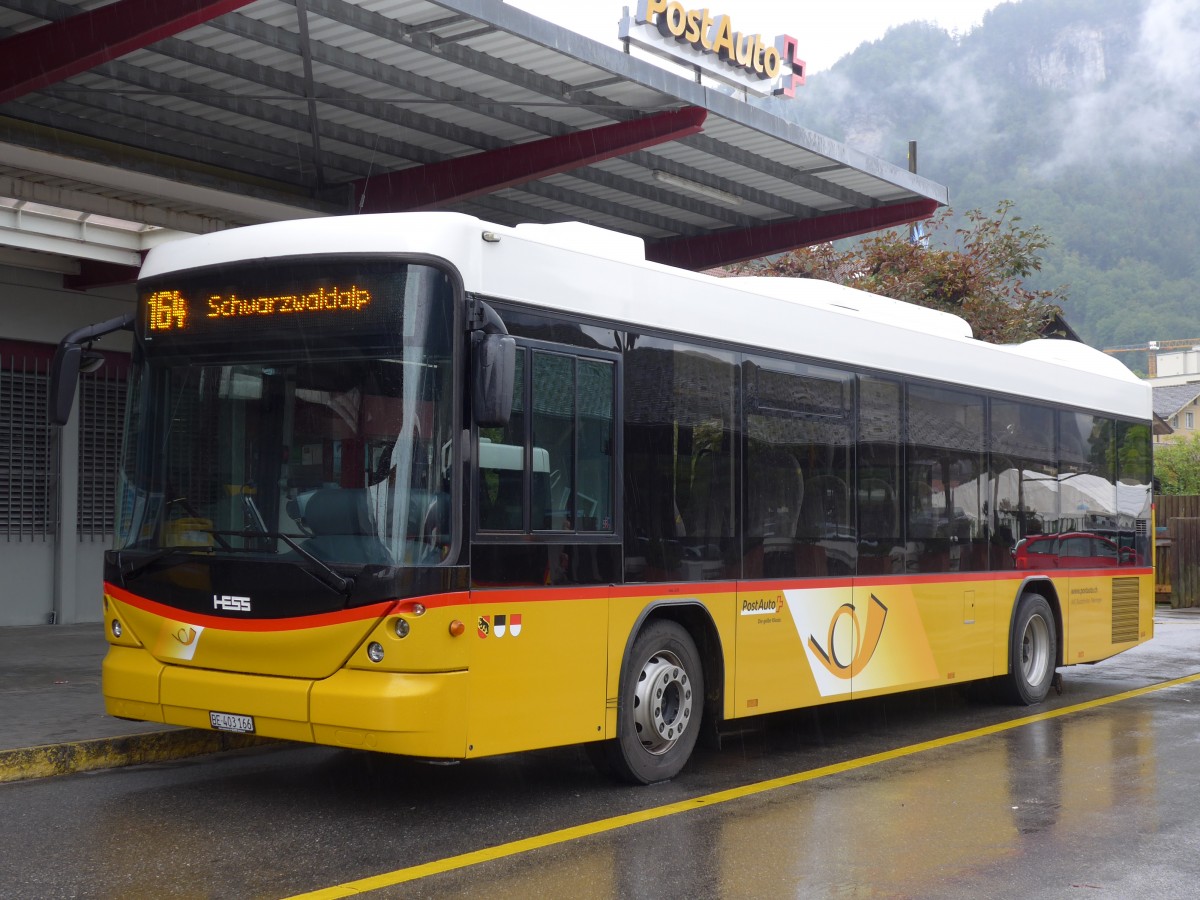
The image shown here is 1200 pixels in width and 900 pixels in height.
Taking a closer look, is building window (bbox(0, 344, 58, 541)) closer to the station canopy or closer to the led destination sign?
the station canopy

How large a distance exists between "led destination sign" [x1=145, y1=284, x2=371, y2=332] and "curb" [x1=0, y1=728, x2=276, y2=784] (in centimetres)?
258

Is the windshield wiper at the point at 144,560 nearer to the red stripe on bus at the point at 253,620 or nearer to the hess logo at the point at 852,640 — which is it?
the red stripe on bus at the point at 253,620

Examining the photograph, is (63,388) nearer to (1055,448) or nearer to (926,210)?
(1055,448)

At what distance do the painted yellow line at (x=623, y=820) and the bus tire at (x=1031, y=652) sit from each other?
595 millimetres

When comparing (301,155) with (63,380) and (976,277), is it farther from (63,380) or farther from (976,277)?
(976,277)

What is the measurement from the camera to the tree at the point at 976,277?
25.5 metres

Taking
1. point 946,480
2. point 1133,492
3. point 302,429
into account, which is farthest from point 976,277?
point 302,429

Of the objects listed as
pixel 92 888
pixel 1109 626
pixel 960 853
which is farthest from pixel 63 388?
pixel 1109 626

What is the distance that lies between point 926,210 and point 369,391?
11.8 m

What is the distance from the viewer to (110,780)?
844 cm

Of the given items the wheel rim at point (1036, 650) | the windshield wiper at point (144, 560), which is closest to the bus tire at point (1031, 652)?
the wheel rim at point (1036, 650)

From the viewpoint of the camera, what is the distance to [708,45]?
19484 mm

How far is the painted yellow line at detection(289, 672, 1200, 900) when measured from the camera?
6.15 metres

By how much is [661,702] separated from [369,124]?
25.8 feet
